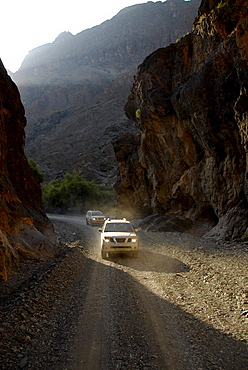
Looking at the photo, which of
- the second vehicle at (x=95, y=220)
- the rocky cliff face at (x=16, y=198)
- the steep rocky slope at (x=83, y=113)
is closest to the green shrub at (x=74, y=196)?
the second vehicle at (x=95, y=220)

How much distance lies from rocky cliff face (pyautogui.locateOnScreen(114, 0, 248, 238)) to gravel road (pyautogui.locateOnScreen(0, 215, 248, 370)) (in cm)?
879

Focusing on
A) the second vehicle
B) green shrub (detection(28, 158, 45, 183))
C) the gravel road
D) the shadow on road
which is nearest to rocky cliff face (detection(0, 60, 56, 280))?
the gravel road

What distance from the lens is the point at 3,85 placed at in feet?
43.9

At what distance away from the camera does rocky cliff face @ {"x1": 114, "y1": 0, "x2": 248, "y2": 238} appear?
52.3 ft

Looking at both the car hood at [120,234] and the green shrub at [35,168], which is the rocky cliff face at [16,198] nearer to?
the car hood at [120,234]

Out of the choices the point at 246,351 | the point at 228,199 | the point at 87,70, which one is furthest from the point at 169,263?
the point at 87,70

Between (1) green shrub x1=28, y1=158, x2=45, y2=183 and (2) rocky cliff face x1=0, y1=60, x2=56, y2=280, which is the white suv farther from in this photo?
(1) green shrub x1=28, y1=158, x2=45, y2=183

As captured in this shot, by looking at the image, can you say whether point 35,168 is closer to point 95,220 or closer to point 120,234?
point 95,220

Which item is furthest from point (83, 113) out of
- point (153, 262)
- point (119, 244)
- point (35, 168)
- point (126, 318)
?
point (126, 318)

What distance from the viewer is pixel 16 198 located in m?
11.3

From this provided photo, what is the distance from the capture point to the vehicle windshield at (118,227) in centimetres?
1217

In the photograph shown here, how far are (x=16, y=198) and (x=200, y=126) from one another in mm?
13205

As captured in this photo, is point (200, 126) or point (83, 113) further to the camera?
point (83, 113)

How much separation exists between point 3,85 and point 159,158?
59.5ft
